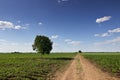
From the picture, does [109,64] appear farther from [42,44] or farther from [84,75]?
[42,44]

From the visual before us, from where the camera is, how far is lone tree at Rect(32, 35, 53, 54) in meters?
76.6

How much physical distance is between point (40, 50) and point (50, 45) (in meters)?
4.90

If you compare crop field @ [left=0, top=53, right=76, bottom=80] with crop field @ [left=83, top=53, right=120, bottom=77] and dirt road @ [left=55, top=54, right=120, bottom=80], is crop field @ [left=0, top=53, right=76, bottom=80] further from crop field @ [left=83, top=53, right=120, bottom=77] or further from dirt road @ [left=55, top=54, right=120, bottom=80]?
crop field @ [left=83, top=53, right=120, bottom=77]

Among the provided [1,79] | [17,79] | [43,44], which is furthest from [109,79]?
[43,44]

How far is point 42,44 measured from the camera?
7662 cm

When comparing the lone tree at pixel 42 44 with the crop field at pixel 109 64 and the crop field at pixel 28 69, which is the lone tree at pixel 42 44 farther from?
the crop field at pixel 28 69

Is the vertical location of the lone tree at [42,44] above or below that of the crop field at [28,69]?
above

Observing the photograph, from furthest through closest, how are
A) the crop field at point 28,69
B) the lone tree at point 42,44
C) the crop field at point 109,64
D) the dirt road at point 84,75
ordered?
the lone tree at point 42,44 < the crop field at point 109,64 < the crop field at point 28,69 < the dirt road at point 84,75

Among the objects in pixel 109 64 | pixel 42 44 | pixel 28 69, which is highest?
pixel 42 44

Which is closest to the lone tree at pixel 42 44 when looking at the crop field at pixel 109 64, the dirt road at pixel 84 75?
the crop field at pixel 109 64

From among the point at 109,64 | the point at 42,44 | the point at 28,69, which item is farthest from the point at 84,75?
the point at 42,44

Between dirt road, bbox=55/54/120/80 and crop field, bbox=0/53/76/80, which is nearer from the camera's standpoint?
dirt road, bbox=55/54/120/80

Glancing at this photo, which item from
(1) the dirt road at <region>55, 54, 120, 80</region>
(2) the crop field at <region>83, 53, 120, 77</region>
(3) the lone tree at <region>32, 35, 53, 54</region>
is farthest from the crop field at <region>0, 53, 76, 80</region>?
(3) the lone tree at <region>32, 35, 53, 54</region>

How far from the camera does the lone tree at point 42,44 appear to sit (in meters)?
76.6
